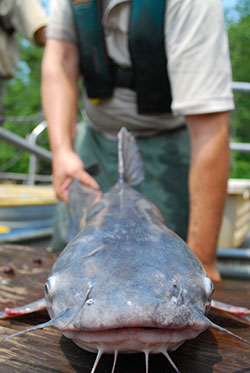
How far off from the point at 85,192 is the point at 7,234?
7.97ft

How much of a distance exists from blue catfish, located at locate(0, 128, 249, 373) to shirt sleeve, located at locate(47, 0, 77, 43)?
1792 millimetres

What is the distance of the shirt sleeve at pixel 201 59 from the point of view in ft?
5.88

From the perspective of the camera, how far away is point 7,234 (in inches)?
148

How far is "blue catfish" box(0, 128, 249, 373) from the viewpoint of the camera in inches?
26.0

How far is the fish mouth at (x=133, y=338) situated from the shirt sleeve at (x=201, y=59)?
1327 mm

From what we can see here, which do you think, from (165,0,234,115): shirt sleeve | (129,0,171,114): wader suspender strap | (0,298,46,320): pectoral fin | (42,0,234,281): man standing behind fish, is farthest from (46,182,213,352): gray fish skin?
(129,0,171,114): wader suspender strap

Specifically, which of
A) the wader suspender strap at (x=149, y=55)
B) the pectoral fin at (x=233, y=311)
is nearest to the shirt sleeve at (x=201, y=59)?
the wader suspender strap at (x=149, y=55)

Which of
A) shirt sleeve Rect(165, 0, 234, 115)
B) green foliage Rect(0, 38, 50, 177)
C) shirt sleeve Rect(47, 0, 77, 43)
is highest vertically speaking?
shirt sleeve Rect(47, 0, 77, 43)

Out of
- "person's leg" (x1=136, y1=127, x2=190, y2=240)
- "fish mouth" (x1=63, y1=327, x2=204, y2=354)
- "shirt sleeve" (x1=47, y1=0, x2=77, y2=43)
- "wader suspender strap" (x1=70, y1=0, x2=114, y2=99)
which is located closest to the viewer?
"fish mouth" (x1=63, y1=327, x2=204, y2=354)

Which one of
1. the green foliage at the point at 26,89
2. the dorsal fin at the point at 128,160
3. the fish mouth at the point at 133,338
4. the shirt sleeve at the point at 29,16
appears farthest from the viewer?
the green foliage at the point at 26,89

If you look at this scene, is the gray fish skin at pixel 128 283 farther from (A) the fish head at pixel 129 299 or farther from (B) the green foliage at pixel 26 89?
(B) the green foliage at pixel 26 89

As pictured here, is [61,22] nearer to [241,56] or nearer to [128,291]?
[128,291]

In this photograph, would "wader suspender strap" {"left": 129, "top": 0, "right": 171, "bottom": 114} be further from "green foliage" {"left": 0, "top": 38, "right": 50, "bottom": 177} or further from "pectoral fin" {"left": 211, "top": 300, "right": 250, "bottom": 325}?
"green foliage" {"left": 0, "top": 38, "right": 50, "bottom": 177}

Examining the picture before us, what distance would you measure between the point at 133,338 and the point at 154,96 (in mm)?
1864
